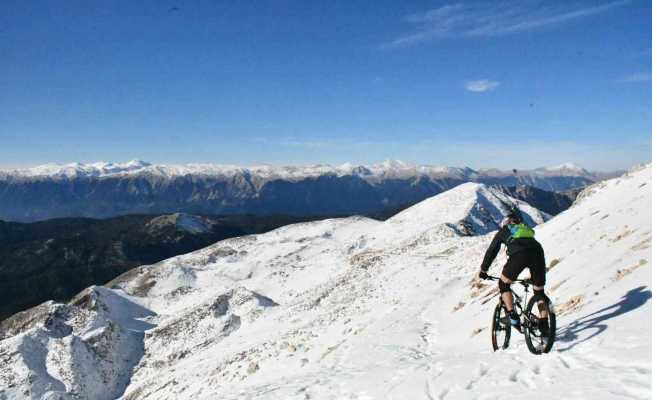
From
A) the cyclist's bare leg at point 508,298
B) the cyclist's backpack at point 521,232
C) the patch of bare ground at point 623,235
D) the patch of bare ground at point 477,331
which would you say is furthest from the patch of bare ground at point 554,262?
the cyclist's backpack at point 521,232

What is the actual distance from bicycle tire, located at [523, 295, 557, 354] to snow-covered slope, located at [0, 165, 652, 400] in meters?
0.24

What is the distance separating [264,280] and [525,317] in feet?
257

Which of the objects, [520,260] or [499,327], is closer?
[520,260]

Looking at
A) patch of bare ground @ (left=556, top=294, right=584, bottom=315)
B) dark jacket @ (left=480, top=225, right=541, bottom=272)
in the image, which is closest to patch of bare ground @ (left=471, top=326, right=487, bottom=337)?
patch of bare ground @ (left=556, top=294, right=584, bottom=315)

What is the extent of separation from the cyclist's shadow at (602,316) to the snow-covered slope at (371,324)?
60 mm

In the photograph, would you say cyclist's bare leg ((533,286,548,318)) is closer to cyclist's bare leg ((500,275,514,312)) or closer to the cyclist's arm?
cyclist's bare leg ((500,275,514,312))

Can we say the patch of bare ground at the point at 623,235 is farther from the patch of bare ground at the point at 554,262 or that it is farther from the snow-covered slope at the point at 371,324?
the patch of bare ground at the point at 554,262

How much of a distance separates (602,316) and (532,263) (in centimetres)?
311

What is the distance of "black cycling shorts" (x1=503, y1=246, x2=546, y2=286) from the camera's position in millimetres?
10305

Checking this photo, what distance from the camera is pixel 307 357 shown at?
23688 millimetres

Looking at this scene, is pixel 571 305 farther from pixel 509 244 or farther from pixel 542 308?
pixel 509 244

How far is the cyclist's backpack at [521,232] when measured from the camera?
411 inches

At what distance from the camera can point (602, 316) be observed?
11516 mm

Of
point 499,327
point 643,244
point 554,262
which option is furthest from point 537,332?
point 554,262
